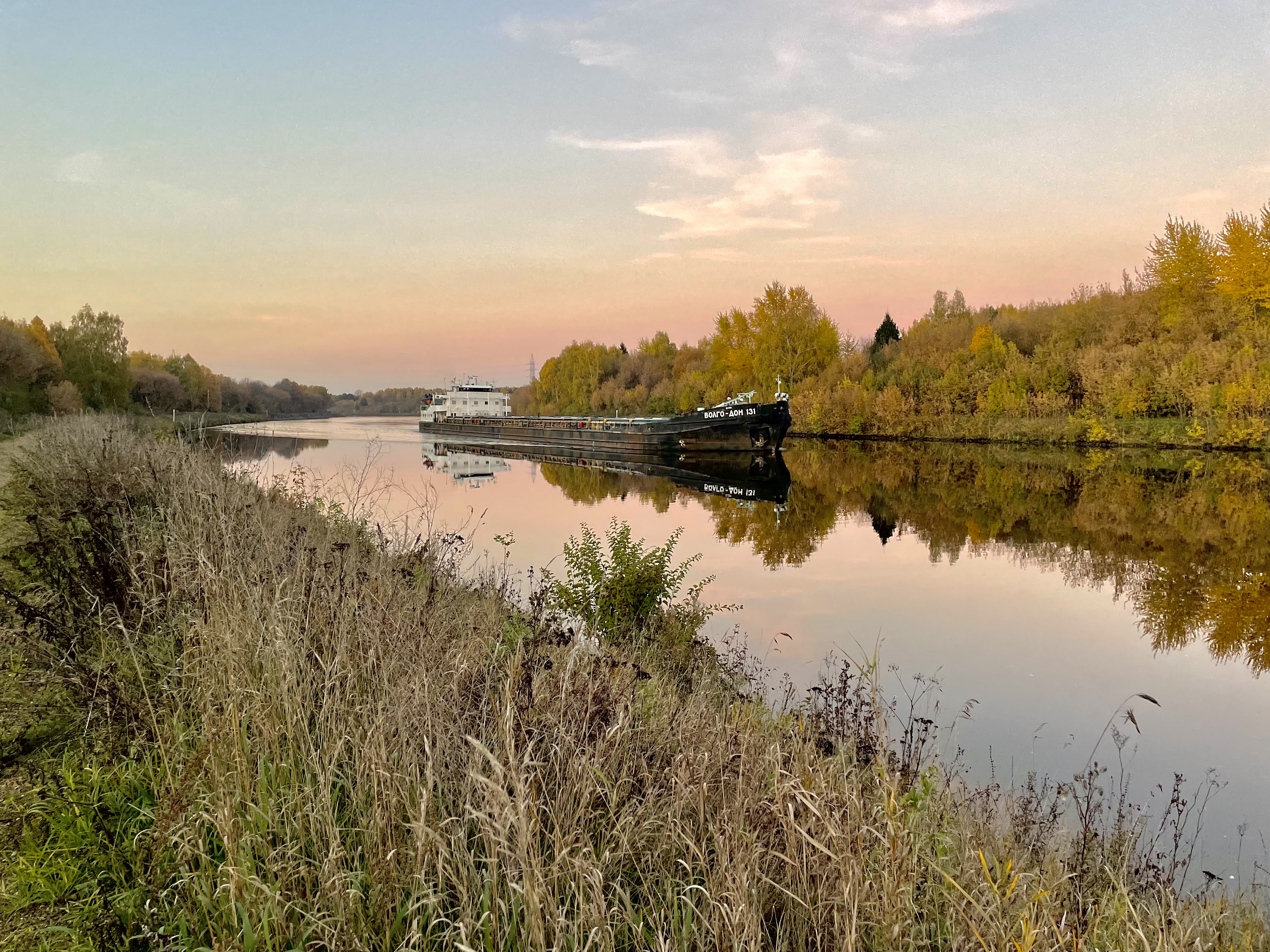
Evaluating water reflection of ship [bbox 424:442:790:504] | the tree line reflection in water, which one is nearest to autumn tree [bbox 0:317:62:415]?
water reflection of ship [bbox 424:442:790:504]

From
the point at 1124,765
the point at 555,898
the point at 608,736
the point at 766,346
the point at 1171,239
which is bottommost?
the point at 1124,765

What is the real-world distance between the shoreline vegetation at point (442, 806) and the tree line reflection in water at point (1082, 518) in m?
7.34

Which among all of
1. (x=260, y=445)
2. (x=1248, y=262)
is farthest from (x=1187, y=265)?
(x=260, y=445)

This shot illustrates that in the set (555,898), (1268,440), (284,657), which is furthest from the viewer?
(1268,440)

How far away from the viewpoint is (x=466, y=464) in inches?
1718

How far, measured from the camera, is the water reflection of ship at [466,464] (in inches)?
1358

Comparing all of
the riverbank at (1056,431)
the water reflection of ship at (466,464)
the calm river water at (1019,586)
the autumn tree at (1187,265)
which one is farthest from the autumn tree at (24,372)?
the autumn tree at (1187,265)

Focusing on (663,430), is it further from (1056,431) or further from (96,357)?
(96,357)

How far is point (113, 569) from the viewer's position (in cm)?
600

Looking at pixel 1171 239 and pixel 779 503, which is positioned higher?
pixel 1171 239

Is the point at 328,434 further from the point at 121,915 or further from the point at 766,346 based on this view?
the point at 121,915

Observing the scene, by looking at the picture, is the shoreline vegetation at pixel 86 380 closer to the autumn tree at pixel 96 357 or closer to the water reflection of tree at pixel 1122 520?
the autumn tree at pixel 96 357

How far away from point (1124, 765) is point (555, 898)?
22.5 feet

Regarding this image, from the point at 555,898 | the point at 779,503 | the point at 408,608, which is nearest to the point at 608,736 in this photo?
the point at 555,898
